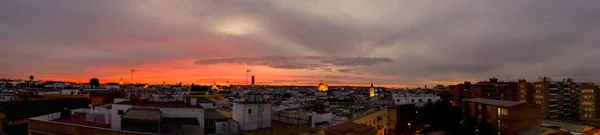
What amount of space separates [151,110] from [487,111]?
42450 millimetres

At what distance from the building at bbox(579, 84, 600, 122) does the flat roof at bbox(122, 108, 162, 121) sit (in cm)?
7310

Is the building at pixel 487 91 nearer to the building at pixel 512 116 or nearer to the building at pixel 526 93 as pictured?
the building at pixel 526 93

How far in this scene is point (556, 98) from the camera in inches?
3098

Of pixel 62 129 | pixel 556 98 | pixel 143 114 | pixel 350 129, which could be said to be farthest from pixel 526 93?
pixel 62 129

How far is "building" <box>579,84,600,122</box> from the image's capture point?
69.5 metres

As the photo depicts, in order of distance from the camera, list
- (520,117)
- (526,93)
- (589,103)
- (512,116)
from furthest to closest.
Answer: (526,93) → (589,103) → (520,117) → (512,116)

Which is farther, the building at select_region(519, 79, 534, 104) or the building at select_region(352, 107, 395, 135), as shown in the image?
the building at select_region(519, 79, 534, 104)

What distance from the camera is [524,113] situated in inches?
1788

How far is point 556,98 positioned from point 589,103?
8.39 metres

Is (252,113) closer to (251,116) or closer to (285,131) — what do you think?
(251,116)

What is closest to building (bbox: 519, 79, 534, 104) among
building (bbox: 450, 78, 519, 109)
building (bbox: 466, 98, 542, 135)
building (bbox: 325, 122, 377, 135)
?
building (bbox: 450, 78, 519, 109)

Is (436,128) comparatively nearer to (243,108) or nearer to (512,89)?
(243,108)

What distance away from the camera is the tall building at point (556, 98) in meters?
75.7

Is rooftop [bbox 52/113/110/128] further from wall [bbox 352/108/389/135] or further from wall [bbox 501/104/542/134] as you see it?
wall [bbox 501/104/542/134]
